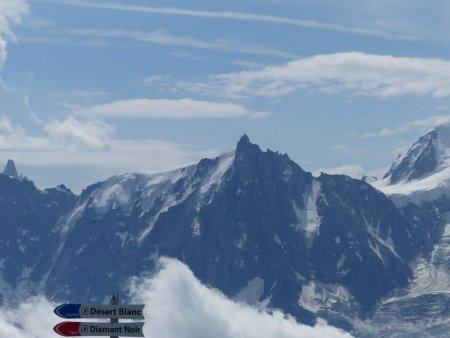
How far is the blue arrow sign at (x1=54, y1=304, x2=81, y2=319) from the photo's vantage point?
380 feet

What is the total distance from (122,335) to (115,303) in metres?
2.92

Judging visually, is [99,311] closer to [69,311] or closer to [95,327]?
[95,327]

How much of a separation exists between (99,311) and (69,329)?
335 centimetres

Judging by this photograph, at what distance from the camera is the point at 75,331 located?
386 ft

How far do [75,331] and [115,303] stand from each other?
453 centimetres

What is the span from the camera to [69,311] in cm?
11650

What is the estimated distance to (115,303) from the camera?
116688 millimetres

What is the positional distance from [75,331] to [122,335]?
4.26m

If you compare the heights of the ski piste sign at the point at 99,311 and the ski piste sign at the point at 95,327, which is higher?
the ski piste sign at the point at 99,311

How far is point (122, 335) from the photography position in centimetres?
11700

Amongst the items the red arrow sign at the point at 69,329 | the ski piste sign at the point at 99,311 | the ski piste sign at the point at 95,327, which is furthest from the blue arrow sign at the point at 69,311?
the red arrow sign at the point at 69,329

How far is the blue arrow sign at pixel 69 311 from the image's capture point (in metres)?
116

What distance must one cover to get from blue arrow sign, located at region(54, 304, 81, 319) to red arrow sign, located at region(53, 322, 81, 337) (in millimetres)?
1243

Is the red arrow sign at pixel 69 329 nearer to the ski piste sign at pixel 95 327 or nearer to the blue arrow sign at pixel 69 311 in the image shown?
the ski piste sign at pixel 95 327
